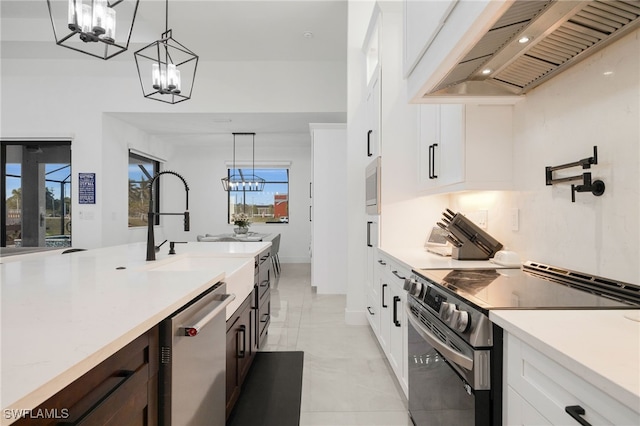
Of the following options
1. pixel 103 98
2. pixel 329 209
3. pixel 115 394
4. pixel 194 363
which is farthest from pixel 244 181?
pixel 115 394

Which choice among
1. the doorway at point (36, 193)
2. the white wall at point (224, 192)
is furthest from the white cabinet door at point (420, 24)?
the white wall at point (224, 192)

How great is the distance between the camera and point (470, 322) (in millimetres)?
1020

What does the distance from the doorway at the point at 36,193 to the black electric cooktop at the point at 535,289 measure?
589 centimetres

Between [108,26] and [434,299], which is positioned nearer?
[434,299]

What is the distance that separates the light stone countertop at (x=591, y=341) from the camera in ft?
1.85

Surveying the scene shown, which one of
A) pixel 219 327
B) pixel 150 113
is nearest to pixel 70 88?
pixel 150 113

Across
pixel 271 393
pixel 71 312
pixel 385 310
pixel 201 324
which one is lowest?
pixel 271 393

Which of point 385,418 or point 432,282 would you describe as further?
point 385,418

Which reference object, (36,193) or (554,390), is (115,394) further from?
(36,193)

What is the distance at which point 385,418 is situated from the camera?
1854 millimetres

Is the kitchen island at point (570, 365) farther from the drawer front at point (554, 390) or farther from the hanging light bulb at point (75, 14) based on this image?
the hanging light bulb at point (75, 14)

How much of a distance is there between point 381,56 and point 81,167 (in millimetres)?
4798

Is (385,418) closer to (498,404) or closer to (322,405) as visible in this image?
(322,405)

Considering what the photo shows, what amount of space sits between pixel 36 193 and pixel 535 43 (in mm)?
6627
